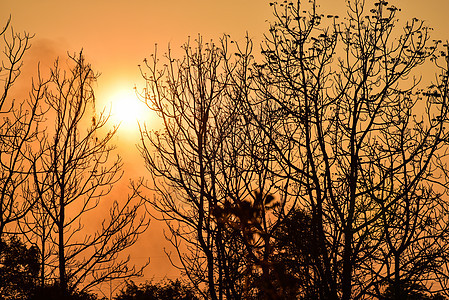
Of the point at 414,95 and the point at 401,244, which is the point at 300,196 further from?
the point at 414,95

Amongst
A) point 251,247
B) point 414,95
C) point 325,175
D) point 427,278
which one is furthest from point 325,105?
point 427,278

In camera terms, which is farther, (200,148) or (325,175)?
(200,148)

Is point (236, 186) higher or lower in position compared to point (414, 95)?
lower

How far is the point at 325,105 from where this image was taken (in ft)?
43.6

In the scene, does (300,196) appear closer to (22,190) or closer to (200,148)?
(200,148)

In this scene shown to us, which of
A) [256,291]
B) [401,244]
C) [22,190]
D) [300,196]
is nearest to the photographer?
[300,196]

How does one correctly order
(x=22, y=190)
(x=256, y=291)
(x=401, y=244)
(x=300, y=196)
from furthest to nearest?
(x=256, y=291), (x=22, y=190), (x=401, y=244), (x=300, y=196)

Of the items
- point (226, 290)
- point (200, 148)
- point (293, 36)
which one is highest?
point (293, 36)

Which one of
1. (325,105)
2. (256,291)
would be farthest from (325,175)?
(256,291)

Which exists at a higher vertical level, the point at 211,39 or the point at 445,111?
the point at 211,39

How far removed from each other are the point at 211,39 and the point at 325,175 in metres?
5.21

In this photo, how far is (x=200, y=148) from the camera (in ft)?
47.9

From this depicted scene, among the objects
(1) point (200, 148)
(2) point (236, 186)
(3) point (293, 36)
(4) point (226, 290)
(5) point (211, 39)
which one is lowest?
(4) point (226, 290)

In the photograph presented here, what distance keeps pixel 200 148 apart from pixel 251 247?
3.04 meters
